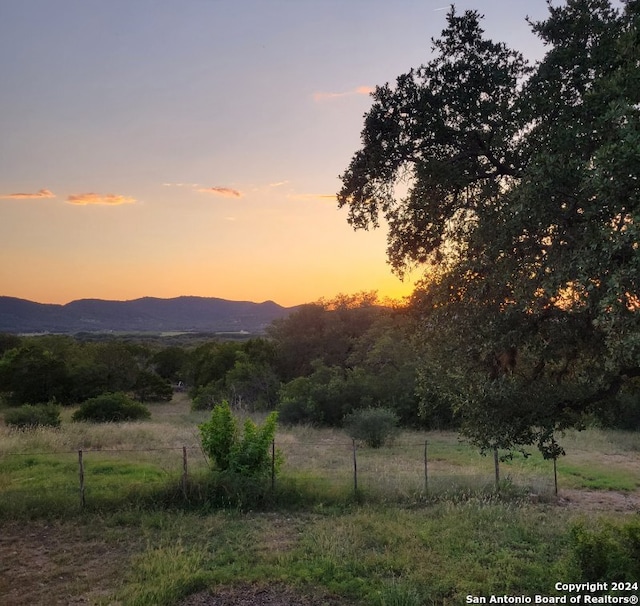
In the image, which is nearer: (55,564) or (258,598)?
(258,598)

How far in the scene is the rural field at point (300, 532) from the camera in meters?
7.55

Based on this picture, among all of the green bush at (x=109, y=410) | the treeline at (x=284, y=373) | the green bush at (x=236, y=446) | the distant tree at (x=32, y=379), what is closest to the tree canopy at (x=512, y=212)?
the green bush at (x=236, y=446)

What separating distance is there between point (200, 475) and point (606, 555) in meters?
9.18

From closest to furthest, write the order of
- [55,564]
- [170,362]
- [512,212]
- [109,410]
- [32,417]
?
[512,212], [55,564], [32,417], [109,410], [170,362]

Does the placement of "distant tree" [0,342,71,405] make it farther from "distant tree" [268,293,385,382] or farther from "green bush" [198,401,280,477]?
"green bush" [198,401,280,477]

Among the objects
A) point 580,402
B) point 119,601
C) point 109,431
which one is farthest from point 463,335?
point 109,431

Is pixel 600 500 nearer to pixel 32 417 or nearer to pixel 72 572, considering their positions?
pixel 72 572

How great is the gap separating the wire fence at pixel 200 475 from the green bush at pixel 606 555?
656 centimetres

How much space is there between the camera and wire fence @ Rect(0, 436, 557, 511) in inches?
490

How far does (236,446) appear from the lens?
1336 cm

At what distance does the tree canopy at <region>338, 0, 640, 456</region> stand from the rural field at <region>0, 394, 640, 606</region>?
88.1 inches

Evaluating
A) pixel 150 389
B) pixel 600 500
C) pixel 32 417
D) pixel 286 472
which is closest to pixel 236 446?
pixel 286 472

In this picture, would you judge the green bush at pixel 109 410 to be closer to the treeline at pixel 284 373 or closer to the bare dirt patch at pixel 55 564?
the treeline at pixel 284 373

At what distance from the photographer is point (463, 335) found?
7.99m
